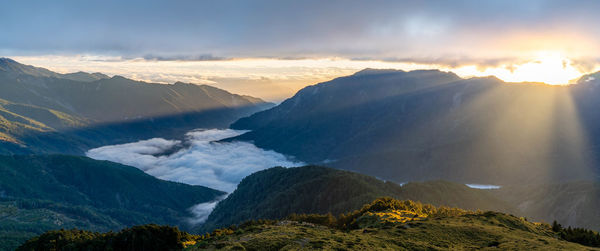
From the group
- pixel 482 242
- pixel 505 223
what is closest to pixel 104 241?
pixel 482 242

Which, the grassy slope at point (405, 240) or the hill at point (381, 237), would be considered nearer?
the grassy slope at point (405, 240)

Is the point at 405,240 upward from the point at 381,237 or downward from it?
upward

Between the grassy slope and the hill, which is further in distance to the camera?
the hill

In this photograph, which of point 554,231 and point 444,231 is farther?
point 554,231

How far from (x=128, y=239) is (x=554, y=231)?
359 feet

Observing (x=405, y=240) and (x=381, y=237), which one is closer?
(x=405, y=240)

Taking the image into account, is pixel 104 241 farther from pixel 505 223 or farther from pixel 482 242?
pixel 505 223

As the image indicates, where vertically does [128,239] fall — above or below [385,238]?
below

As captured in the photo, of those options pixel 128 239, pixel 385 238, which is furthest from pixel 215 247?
pixel 128 239

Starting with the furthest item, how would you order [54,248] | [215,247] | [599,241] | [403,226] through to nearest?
1. [54,248]
2. [403,226]
3. [599,241]
4. [215,247]

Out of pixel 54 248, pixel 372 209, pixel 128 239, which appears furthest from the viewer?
pixel 372 209

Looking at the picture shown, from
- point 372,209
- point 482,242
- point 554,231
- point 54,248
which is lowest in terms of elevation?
point 54,248

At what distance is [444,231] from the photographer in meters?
77.6

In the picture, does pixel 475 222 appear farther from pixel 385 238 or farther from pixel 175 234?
pixel 175 234
